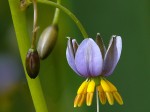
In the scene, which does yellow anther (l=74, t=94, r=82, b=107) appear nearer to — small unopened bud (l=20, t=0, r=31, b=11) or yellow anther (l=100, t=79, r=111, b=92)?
yellow anther (l=100, t=79, r=111, b=92)

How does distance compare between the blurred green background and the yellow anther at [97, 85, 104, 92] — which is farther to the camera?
the blurred green background

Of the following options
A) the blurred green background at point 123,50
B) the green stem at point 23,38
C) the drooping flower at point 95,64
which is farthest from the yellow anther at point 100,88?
the blurred green background at point 123,50

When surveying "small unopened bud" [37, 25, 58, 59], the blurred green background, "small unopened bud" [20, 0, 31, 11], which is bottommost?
the blurred green background

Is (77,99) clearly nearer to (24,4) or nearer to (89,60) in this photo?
(89,60)

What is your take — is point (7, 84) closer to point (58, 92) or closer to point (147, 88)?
point (58, 92)

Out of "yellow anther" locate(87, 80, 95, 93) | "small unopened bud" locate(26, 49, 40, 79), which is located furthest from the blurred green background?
"small unopened bud" locate(26, 49, 40, 79)

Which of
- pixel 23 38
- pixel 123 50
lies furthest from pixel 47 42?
pixel 123 50
